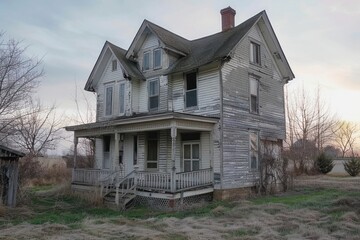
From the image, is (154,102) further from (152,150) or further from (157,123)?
(157,123)

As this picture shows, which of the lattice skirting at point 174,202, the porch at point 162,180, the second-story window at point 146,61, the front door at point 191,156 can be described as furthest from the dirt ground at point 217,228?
the second-story window at point 146,61

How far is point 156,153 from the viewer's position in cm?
1839

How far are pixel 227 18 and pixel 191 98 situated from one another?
6694 mm

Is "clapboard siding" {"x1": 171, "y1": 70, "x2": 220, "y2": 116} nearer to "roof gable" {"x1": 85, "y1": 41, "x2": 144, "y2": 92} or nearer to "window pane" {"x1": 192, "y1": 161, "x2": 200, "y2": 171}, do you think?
"window pane" {"x1": 192, "y1": 161, "x2": 200, "y2": 171}

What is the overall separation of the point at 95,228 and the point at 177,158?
8.41 meters

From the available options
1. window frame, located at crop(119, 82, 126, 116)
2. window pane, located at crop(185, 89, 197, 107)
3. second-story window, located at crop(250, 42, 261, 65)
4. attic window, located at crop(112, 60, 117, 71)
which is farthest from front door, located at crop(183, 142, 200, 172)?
attic window, located at crop(112, 60, 117, 71)

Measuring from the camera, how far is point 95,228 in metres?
9.45

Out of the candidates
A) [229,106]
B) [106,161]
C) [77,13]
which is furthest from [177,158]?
[77,13]

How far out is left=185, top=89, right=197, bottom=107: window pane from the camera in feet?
56.8

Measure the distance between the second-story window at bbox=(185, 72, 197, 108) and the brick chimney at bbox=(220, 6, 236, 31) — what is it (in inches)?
205

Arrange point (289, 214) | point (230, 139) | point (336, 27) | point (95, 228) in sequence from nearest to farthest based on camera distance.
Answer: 1. point (95, 228)
2. point (289, 214)
3. point (336, 27)
4. point (230, 139)

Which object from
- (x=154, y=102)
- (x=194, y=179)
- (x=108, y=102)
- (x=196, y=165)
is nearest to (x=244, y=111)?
(x=196, y=165)

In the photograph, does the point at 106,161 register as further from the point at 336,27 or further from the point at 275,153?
the point at 336,27

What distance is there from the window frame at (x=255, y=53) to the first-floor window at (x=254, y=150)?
401 centimetres
